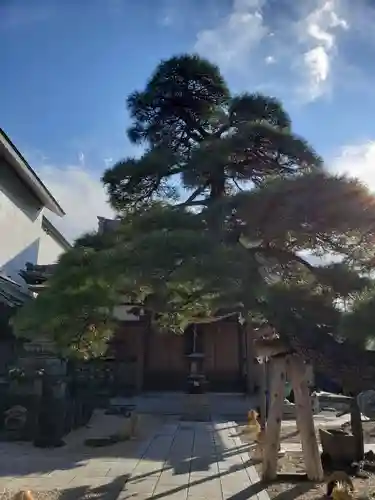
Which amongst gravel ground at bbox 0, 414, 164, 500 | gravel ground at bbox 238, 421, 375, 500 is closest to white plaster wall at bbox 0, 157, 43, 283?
gravel ground at bbox 0, 414, 164, 500

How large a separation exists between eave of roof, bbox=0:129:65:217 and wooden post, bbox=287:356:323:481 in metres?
8.01

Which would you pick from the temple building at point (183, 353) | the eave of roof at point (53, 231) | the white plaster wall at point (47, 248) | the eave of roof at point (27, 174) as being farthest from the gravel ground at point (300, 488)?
the white plaster wall at point (47, 248)

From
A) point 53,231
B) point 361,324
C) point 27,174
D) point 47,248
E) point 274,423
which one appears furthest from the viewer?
point 53,231

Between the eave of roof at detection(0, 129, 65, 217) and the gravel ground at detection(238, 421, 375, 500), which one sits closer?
the gravel ground at detection(238, 421, 375, 500)

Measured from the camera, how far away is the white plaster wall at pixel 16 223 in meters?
11.7

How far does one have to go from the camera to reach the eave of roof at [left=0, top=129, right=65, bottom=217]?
10.3 metres

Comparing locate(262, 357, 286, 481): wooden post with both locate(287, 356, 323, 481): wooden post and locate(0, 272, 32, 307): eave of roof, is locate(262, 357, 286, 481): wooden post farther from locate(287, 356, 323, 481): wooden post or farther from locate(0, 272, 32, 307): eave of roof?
locate(0, 272, 32, 307): eave of roof

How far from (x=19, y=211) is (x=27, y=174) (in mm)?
1394

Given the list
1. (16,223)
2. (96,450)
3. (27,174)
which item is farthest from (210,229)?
(16,223)

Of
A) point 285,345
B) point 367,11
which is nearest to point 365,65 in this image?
point 367,11

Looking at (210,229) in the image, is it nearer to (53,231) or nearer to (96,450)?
(96,450)

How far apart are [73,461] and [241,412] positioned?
6563 mm

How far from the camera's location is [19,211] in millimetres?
12672

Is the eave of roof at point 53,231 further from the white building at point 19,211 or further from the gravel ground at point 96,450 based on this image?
the gravel ground at point 96,450
